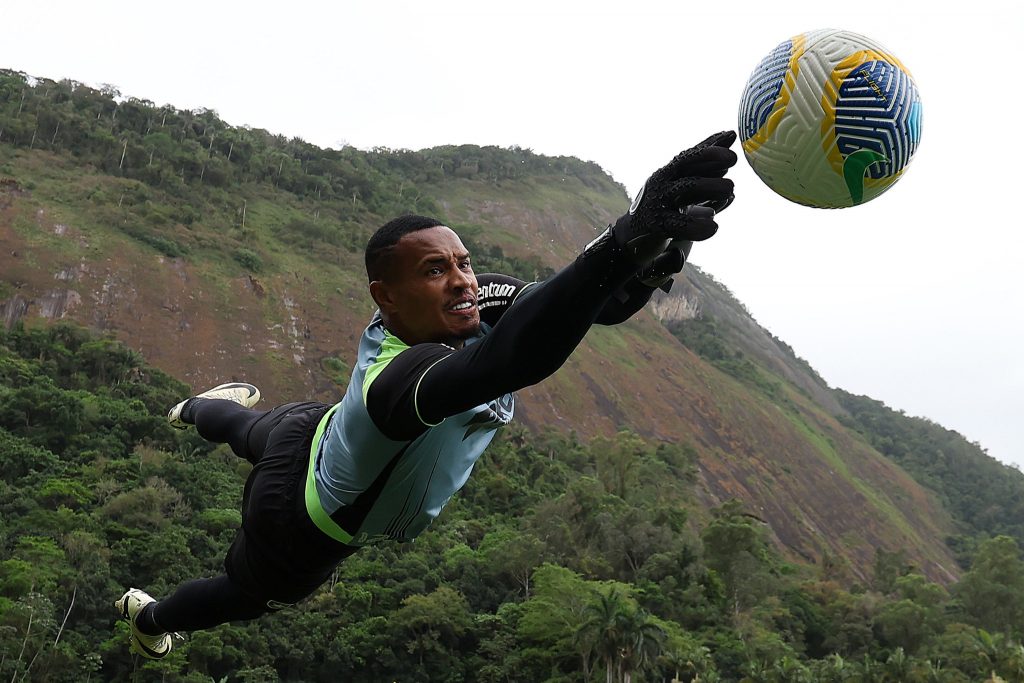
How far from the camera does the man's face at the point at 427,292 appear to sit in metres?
3.57

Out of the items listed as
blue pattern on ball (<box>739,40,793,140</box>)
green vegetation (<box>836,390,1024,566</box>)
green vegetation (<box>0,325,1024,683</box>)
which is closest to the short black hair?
blue pattern on ball (<box>739,40,793,140</box>)

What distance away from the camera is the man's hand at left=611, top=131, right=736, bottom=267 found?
2471mm

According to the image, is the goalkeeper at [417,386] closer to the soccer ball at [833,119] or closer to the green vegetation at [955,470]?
the soccer ball at [833,119]

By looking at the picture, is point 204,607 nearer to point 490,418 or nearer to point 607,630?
point 490,418

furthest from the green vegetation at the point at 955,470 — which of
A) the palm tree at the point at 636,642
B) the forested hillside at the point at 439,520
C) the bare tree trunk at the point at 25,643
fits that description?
the bare tree trunk at the point at 25,643

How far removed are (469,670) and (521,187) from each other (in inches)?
3672

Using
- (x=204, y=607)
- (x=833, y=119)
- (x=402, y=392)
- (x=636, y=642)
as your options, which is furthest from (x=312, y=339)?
(x=402, y=392)

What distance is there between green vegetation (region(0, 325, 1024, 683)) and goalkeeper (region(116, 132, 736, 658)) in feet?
94.3

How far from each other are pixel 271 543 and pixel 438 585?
37.4 m

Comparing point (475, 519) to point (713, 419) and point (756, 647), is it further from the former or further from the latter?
point (713, 419)

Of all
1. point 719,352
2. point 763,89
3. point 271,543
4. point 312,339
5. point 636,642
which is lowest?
point 636,642

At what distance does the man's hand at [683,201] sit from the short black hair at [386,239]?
A: 126cm

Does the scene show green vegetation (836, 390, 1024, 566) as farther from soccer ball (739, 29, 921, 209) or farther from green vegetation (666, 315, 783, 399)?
soccer ball (739, 29, 921, 209)

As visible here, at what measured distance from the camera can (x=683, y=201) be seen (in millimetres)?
2498
